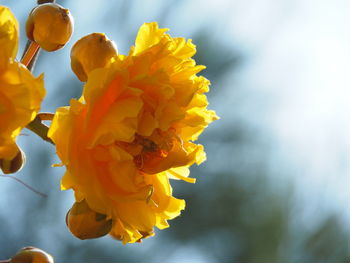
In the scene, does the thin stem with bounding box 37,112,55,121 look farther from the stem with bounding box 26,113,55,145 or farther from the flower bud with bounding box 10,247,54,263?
the flower bud with bounding box 10,247,54,263

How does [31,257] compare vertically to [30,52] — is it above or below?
below

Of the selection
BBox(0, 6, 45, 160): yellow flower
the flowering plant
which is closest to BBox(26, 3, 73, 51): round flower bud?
the flowering plant

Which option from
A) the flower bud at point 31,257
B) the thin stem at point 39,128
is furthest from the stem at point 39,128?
the flower bud at point 31,257

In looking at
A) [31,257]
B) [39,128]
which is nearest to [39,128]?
[39,128]

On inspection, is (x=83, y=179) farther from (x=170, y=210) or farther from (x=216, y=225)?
(x=216, y=225)

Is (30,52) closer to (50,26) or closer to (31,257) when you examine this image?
(50,26)

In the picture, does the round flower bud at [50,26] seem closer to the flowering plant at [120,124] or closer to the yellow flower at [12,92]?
the flowering plant at [120,124]
